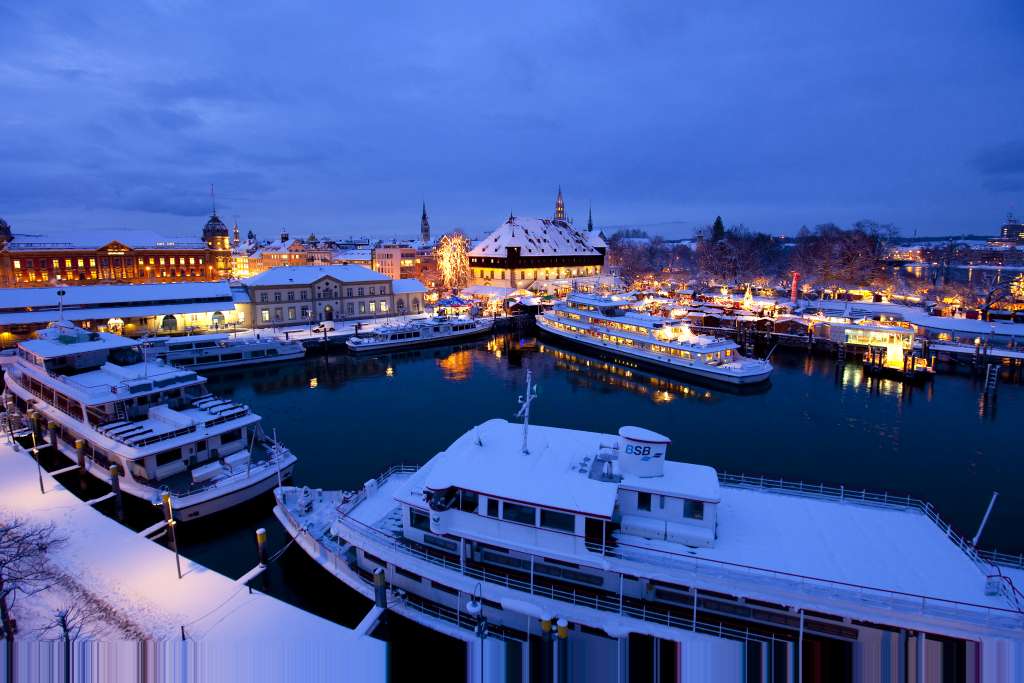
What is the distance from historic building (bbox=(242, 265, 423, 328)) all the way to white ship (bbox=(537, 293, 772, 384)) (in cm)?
2300

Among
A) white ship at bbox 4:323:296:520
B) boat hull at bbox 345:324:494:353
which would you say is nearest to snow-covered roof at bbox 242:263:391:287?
boat hull at bbox 345:324:494:353

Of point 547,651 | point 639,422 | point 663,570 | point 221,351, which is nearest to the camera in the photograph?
point 547,651

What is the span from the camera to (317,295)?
224 feet

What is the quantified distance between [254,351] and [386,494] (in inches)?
1574

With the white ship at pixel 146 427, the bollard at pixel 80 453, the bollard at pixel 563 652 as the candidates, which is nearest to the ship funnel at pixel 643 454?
the bollard at pixel 563 652

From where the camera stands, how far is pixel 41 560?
16781 millimetres

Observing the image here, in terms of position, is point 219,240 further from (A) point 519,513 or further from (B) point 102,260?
(A) point 519,513

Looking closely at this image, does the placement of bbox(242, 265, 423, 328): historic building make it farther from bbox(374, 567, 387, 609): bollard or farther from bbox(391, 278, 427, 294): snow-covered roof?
bbox(374, 567, 387, 609): bollard

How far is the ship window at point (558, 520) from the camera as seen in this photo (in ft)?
48.2

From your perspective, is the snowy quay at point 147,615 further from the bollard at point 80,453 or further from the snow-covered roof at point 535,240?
the snow-covered roof at point 535,240

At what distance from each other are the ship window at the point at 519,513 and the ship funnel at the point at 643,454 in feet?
10.9

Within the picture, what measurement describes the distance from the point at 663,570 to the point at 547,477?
4074 millimetres

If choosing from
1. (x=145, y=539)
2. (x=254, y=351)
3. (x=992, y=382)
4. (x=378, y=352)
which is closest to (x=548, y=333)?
(x=378, y=352)

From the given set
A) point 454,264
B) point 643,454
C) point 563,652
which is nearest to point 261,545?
point 563,652
